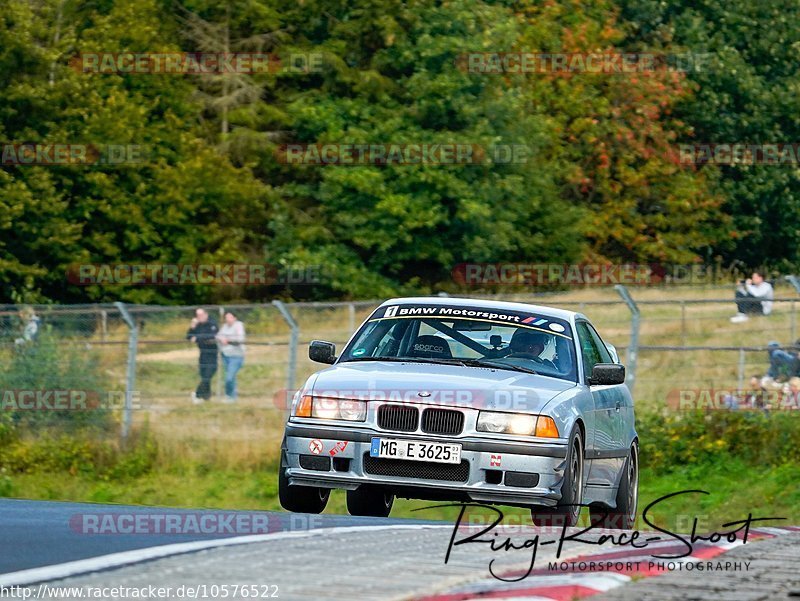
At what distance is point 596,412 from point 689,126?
47290mm

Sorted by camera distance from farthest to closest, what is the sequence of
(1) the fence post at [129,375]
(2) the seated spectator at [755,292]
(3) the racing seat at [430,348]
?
(2) the seated spectator at [755,292]
(1) the fence post at [129,375]
(3) the racing seat at [430,348]

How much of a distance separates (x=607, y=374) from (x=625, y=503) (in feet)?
4.84

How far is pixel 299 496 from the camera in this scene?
11.4 metres

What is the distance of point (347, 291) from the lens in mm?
49219

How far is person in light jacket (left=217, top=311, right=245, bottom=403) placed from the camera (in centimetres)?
2367

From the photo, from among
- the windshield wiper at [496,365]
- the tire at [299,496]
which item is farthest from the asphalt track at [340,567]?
the windshield wiper at [496,365]

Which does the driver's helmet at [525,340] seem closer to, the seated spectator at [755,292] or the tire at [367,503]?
the tire at [367,503]
